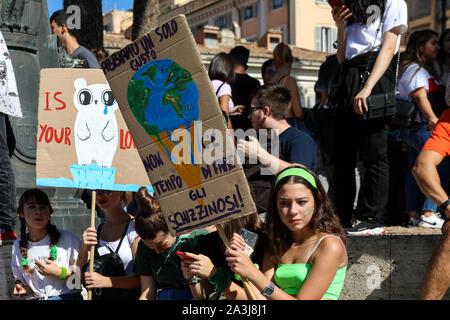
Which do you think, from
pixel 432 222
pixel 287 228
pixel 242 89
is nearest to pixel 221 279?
pixel 287 228

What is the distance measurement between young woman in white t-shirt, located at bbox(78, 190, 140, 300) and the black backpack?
13mm

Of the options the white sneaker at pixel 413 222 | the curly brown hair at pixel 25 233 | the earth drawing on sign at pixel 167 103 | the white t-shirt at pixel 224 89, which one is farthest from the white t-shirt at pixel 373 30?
the curly brown hair at pixel 25 233

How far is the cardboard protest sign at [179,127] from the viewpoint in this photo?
314 cm

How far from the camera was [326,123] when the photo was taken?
20.5 feet

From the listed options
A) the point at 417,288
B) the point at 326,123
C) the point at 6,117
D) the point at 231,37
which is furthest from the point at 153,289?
the point at 231,37

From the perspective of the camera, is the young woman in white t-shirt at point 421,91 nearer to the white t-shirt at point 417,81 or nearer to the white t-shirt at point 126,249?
the white t-shirt at point 417,81

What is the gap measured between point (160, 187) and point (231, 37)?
1044 inches

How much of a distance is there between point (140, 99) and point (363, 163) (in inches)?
76.0

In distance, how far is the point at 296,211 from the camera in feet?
11.5

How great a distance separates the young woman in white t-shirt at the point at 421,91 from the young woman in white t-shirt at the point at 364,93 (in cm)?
77

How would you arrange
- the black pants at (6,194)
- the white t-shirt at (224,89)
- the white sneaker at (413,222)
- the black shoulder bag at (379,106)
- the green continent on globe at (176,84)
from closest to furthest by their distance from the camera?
the green continent on globe at (176,84), the black shoulder bag at (379,106), the black pants at (6,194), the white sneaker at (413,222), the white t-shirt at (224,89)

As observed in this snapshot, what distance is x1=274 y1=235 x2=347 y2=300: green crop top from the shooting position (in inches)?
137

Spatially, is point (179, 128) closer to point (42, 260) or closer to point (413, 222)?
point (42, 260)

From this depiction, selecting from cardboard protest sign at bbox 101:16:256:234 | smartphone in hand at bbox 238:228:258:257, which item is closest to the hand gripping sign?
cardboard protest sign at bbox 101:16:256:234
